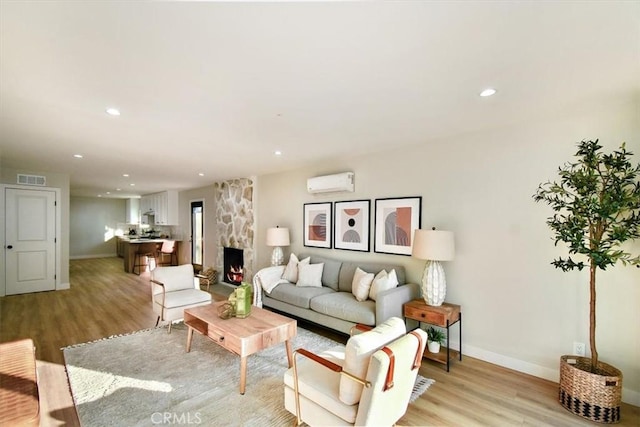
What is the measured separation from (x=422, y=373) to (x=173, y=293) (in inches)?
126

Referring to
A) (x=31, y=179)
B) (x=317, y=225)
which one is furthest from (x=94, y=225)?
(x=317, y=225)

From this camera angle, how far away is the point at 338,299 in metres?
3.54

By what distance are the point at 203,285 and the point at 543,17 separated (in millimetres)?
7013

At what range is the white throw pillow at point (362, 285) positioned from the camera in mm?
3467

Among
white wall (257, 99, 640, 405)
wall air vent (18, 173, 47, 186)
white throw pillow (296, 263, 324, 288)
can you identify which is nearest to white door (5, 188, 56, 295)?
wall air vent (18, 173, 47, 186)

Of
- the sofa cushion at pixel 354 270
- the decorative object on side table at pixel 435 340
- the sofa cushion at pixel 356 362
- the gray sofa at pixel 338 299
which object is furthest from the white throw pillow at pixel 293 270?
the sofa cushion at pixel 356 362

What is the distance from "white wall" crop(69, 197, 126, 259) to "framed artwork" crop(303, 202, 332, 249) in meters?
10.2

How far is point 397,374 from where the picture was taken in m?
1.60

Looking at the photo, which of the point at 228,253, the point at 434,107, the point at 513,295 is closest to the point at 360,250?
the point at 513,295

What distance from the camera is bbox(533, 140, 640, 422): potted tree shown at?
6.75 ft

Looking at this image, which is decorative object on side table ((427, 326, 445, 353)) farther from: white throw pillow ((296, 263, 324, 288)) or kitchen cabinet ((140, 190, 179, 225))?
kitchen cabinet ((140, 190, 179, 225))

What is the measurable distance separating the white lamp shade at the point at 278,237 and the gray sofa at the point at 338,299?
60 cm

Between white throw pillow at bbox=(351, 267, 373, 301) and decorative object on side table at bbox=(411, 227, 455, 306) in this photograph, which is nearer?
decorative object on side table at bbox=(411, 227, 455, 306)

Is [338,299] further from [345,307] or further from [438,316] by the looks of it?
[438,316]
